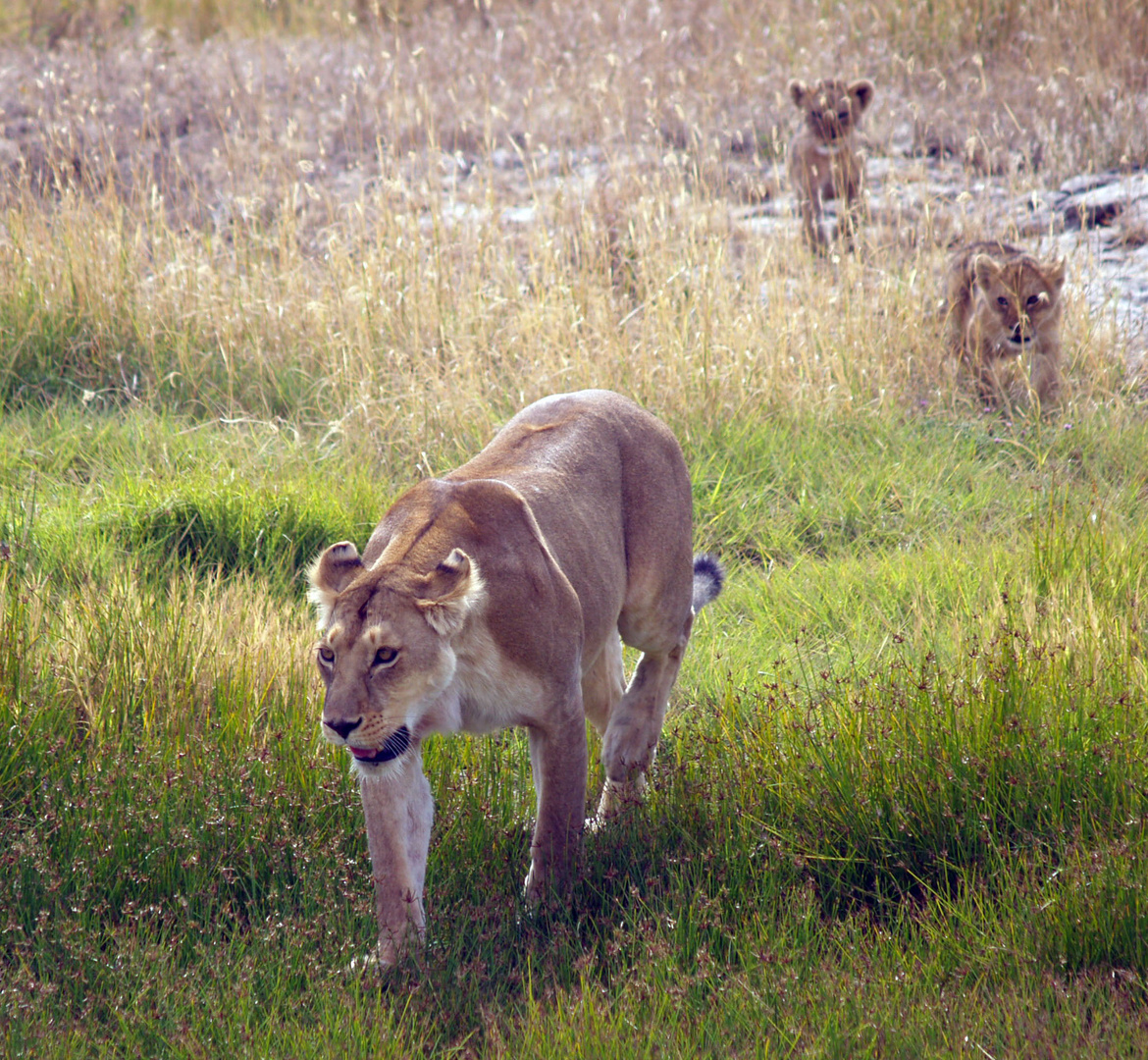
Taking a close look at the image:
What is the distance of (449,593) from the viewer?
2775 millimetres

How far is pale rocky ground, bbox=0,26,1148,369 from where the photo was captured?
834 centimetres

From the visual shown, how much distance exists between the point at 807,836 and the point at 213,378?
5.29 metres

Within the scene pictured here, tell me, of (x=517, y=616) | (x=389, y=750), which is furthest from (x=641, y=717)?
(x=389, y=750)

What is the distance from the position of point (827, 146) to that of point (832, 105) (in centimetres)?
55

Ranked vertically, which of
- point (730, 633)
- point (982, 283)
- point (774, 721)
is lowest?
point (730, 633)

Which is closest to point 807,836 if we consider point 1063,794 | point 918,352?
point 1063,794

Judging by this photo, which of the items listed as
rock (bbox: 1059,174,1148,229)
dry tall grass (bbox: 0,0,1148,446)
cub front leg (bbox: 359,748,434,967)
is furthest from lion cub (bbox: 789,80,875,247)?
cub front leg (bbox: 359,748,434,967)

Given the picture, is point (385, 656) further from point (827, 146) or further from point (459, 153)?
point (827, 146)

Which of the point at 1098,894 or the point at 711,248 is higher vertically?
the point at 711,248

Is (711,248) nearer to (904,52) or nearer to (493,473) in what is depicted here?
(493,473)

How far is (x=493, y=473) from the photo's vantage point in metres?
3.46

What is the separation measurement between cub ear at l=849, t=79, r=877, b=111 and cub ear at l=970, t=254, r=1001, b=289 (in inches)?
114

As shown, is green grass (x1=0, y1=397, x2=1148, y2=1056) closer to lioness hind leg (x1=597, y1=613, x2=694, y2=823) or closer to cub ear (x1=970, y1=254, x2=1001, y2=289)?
lioness hind leg (x1=597, y1=613, x2=694, y2=823)

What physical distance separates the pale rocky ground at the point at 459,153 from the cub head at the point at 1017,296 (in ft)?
1.99
